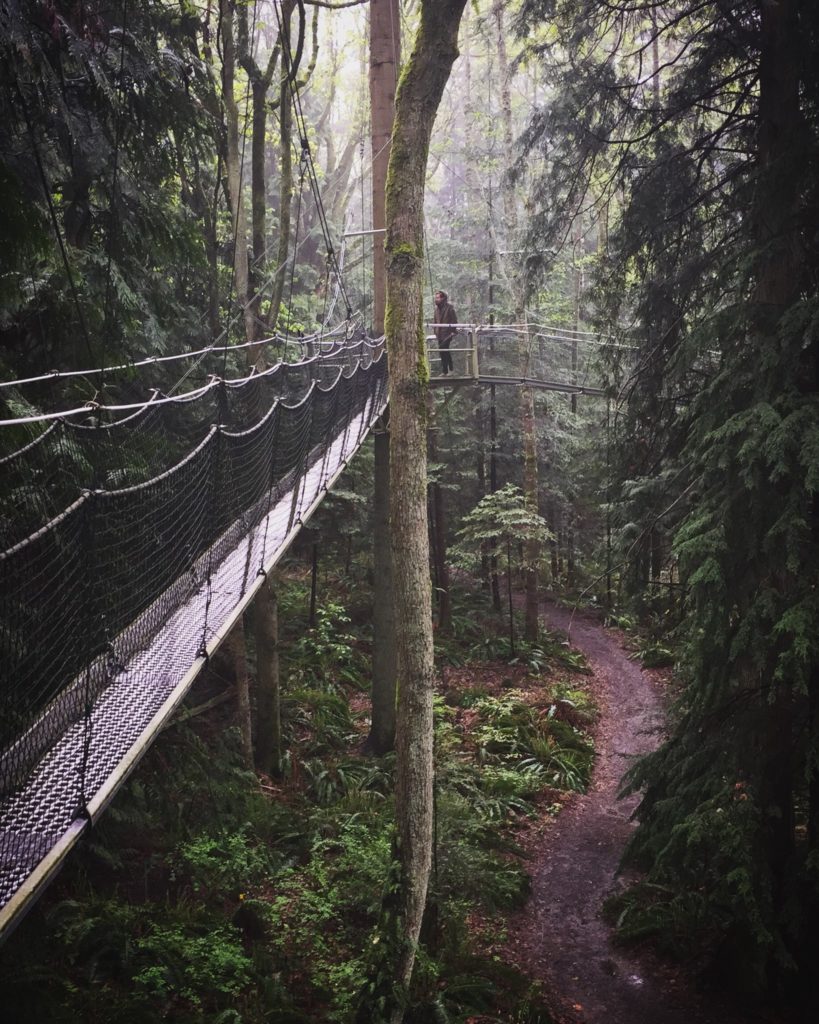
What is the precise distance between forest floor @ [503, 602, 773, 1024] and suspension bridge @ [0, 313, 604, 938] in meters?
3.32

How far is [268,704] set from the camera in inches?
271

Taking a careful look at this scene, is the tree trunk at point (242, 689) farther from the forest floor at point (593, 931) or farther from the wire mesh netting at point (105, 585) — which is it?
the forest floor at point (593, 931)

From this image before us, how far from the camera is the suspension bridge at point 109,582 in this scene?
7.36 ft

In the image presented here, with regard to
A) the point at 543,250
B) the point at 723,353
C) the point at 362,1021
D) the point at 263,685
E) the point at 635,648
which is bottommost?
the point at 635,648

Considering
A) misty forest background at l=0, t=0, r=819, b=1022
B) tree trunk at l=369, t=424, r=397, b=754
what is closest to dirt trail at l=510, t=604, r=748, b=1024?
misty forest background at l=0, t=0, r=819, b=1022

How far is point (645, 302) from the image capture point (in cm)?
555

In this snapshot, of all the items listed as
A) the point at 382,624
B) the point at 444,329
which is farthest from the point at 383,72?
the point at 382,624

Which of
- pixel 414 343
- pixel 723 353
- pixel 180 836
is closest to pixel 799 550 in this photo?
pixel 723 353

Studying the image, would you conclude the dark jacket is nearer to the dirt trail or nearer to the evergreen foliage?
the evergreen foliage

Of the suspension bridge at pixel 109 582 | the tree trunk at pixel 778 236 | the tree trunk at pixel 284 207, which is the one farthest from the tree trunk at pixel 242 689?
the tree trunk at pixel 778 236

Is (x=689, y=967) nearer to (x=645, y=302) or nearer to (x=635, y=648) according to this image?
(x=645, y=302)

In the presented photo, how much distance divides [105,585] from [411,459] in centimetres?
181

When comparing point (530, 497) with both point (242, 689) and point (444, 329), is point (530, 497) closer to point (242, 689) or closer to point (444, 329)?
point (444, 329)

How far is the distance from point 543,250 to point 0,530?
15.5ft
